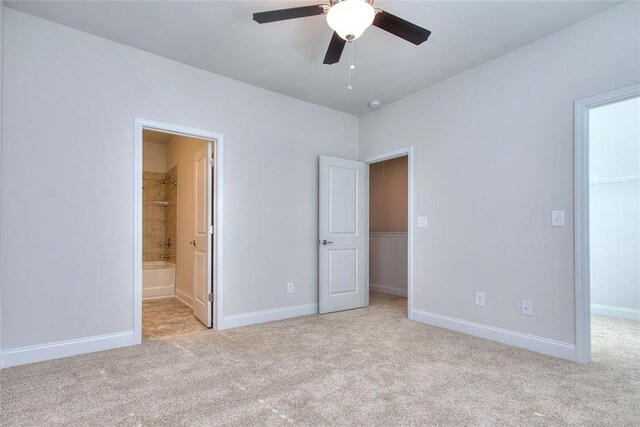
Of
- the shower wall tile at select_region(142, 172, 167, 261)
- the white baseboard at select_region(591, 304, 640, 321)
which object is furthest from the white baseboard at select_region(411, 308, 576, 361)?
the shower wall tile at select_region(142, 172, 167, 261)

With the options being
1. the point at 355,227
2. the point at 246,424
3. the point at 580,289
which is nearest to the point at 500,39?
the point at 580,289

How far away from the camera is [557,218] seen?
272cm

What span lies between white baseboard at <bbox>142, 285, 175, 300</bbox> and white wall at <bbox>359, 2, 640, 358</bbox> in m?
3.71

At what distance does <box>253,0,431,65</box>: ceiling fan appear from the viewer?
1890 millimetres

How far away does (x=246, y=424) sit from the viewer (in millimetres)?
1741

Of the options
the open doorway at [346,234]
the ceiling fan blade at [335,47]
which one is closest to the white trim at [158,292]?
the open doorway at [346,234]

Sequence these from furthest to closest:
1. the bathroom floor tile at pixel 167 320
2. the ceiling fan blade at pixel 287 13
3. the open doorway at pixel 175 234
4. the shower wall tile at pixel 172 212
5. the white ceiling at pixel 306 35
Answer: the shower wall tile at pixel 172 212
the open doorway at pixel 175 234
the bathroom floor tile at pixel 167 320
the white ceiling at pixel 306 35
the ceiling fan blade at pixel 287 13

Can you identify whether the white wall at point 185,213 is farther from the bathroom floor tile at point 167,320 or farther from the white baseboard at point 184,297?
the bathroom floor tile at point 167,320

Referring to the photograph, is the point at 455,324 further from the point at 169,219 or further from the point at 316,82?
the point at 169,219

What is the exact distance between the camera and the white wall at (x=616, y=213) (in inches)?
150

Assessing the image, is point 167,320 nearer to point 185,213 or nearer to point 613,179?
point 185,213

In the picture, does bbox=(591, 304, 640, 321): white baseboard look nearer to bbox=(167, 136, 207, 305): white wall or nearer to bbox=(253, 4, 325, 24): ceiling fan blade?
bbox=(253, 4, 325, 24): ceiling fan blade

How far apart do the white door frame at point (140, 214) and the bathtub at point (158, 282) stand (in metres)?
2.19

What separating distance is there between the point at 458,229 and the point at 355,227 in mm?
1381
